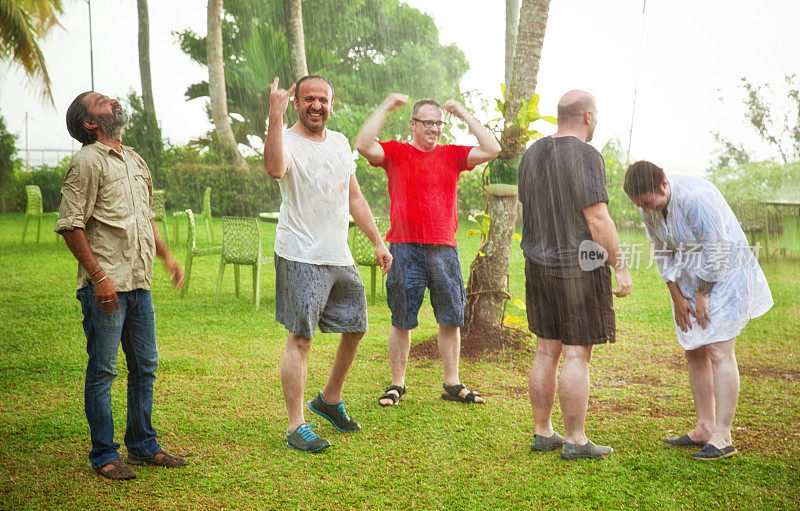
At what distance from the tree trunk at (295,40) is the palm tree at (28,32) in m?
4.55

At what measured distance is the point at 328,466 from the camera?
11.0 ft

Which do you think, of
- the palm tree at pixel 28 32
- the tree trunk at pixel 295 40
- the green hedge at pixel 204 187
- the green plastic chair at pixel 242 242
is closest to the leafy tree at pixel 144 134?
the green hedge at pixel 204 187

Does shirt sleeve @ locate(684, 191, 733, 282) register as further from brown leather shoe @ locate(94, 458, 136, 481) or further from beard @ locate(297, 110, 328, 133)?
brown leather shoe @ locate(94, 458, 136, 481)

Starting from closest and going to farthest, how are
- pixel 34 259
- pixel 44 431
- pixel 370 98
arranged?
pixel 44 431 < pixel 34 259 < pixel 370 98

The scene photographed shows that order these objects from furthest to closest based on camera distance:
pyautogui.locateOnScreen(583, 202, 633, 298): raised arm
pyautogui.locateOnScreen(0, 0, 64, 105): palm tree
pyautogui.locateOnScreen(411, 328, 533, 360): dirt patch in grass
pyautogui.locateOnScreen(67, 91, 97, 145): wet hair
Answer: pyautogui.locateOnScreen(0, 0, 64, 105): palm tree
pyautogui.locateOnScreen(411, 328, 533, 360): dirt patch in grass
pyautogui.locateOnScreen(583, 202, 633, 298): raised arm
pyautogui.locateOnScreen(67, 91, 97, 145): wet hair

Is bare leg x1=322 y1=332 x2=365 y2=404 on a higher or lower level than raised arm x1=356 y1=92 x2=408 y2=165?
lower

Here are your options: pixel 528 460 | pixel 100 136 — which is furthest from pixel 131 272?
pixel 528 460

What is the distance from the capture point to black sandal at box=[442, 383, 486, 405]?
172 inches

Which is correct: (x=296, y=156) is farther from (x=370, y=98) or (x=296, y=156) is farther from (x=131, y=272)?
(x=370, y=98)

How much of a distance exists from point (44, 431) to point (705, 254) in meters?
3.56

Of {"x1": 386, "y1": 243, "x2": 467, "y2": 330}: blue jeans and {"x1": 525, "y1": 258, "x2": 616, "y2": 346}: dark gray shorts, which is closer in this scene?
{"x1": 525, "y1": 258, "x2": 616, "y2": 346}: dark gray shorts

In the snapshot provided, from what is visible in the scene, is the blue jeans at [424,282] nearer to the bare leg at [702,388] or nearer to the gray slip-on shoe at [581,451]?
the gray slip-on shoe at [581,451]

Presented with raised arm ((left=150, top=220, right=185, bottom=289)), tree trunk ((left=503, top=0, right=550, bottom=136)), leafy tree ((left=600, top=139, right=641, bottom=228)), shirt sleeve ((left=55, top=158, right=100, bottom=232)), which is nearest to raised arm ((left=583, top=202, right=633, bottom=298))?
raised arm ((left=150, top=220, right=185, bottom=289))

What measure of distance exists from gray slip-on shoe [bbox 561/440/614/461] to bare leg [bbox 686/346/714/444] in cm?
56
